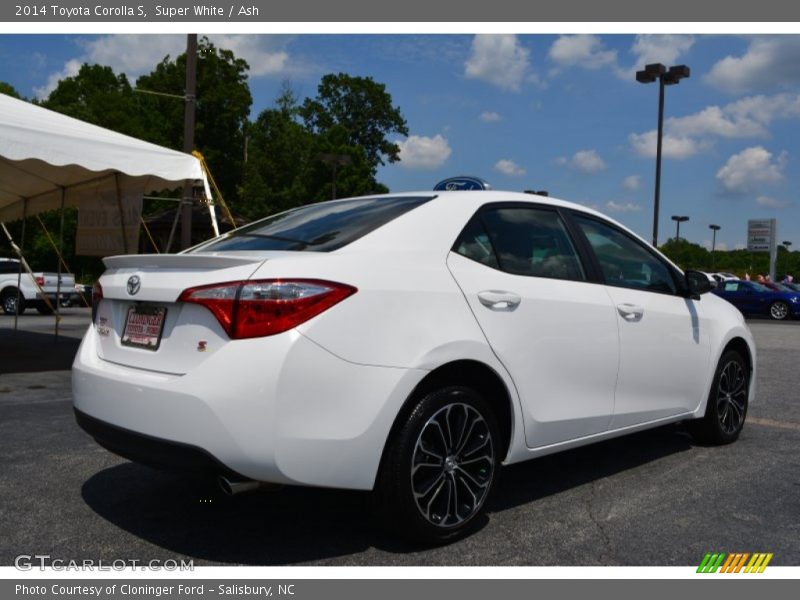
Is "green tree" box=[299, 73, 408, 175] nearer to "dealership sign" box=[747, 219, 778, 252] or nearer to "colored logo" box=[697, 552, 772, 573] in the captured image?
"dealership sign" box=[747, 219, 778, 252]

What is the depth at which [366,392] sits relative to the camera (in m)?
2.99

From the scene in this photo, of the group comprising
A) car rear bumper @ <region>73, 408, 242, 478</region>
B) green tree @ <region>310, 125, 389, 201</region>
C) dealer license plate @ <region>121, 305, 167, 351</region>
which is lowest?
car rear bumper @ <region>73, 408, 242, 478</region>

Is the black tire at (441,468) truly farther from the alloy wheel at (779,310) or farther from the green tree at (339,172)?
the green tree at (339,172)

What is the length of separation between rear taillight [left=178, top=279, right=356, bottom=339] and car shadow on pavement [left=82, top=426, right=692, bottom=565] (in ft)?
2.88

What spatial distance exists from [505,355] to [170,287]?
4.88 ft

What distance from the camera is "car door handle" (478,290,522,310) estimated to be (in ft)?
11.4

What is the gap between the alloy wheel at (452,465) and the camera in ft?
10.7

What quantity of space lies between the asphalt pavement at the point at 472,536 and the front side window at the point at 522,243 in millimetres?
1218

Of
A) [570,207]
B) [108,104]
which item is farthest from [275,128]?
[570,207]

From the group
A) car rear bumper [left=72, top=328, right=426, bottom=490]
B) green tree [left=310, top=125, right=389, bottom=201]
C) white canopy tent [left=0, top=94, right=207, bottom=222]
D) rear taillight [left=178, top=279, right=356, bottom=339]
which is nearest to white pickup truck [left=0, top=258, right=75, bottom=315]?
white canopy tent [left=0, top=94, right=207, bottom=222]

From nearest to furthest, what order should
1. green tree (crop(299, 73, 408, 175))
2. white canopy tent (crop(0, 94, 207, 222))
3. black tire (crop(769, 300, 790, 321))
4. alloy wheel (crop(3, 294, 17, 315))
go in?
1. white canopy tent (crop(0, 94, 207, 222))
2. alloy wheel (crop(3, 294, 17, 315))
3. black tire (crop(769, 300, 790, 321))
4. green tree (crop(299, 73, 408, 175))

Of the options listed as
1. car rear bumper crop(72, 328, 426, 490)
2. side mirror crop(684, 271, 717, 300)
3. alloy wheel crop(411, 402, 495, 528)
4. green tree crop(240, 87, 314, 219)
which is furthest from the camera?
green tree crop(240, 87, 314, 219)

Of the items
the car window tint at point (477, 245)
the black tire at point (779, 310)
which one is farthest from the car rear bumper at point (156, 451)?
the black tire at point (779, 310)
